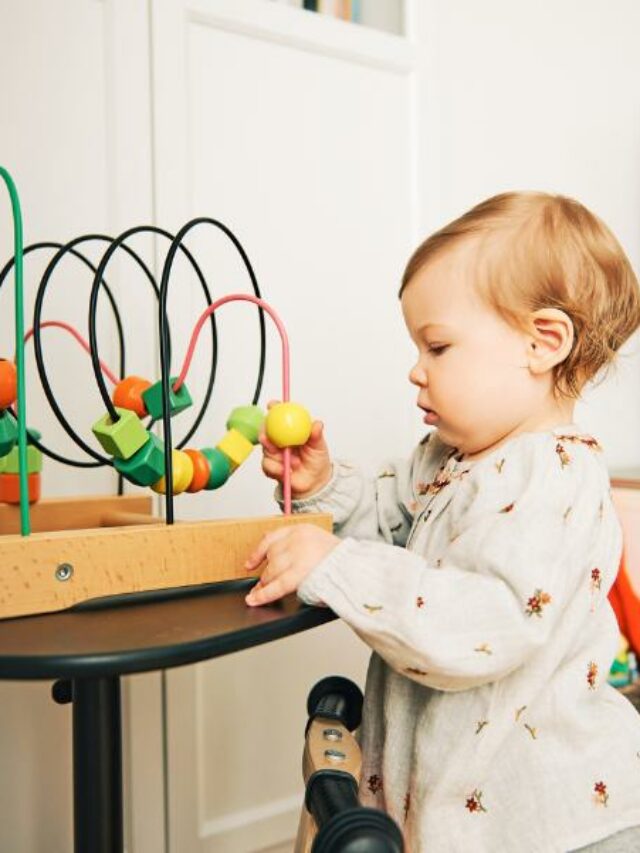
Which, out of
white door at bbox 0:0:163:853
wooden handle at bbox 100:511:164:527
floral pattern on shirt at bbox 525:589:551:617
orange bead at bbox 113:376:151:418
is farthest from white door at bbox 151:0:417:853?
floral pattern on shirt at bbox 525:589:551:617

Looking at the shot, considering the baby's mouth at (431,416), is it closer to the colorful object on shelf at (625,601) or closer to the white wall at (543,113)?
the colorful object on shelf at (625,601)

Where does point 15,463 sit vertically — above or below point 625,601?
above

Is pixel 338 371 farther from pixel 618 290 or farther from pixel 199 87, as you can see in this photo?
pixel 618 290

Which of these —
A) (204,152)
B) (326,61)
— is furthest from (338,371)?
(326,61)

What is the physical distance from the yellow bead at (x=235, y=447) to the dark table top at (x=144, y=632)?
0.57 ft

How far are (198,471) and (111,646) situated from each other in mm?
284

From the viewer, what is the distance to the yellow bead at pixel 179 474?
2.56 ft

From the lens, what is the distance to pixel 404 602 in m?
0.67

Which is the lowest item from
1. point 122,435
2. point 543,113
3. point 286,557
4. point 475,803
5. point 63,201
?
point 475,803

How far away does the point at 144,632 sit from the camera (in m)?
0.57

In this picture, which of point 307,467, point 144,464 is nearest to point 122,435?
point 144,464

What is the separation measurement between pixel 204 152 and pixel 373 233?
1.07 feet

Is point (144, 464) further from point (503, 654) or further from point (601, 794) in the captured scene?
point (601, 794)

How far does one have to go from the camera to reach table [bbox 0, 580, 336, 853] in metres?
0.52
